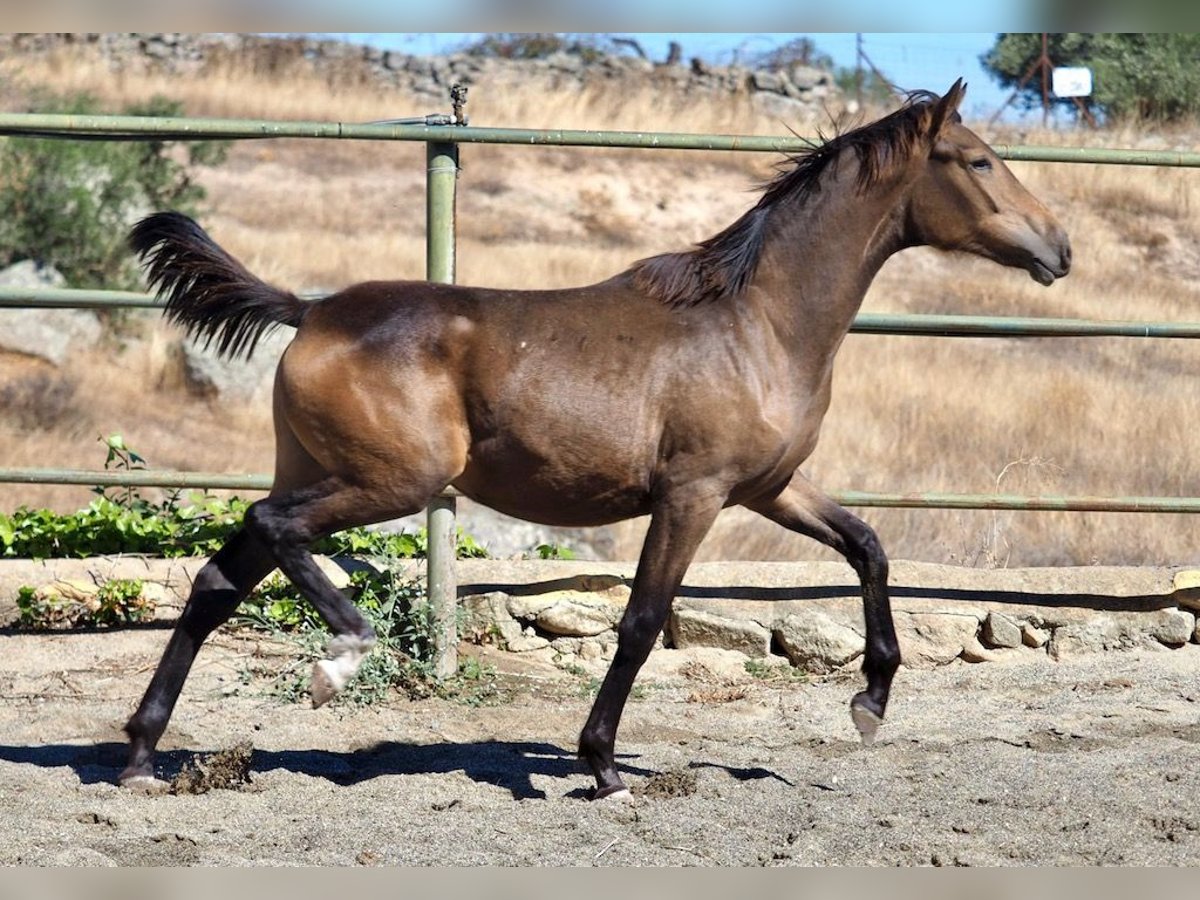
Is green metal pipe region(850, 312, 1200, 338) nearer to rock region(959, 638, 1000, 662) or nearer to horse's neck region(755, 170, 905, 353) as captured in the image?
horse's neck region(755, 170, 905, 353)

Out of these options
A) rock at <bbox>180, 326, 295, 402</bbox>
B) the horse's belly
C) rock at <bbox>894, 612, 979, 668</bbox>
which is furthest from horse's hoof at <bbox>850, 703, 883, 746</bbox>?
rock at <bbox>180, 326, 295, 402</bbox>

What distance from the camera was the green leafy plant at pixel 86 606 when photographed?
548 centimetres

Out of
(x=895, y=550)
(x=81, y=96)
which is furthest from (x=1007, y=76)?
(x=895, y=550)

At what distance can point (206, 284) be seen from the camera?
4.43 meters

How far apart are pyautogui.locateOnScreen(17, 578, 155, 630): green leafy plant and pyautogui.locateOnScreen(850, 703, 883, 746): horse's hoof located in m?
2.83

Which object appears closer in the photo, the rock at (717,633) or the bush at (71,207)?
the rock at (717,633)

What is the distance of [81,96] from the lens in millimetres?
17250

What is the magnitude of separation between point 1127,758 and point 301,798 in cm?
250

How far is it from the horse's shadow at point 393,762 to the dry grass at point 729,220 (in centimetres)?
243

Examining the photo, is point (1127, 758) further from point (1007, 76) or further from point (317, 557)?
point (1007, 76)

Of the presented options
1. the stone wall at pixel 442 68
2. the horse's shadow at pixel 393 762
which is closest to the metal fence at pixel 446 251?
the horse's shadow at pixel 393 762

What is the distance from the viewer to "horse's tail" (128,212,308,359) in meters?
4.40

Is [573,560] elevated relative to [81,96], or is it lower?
lower

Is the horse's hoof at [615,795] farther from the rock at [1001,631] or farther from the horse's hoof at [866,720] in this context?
the rock at [1001,631]
